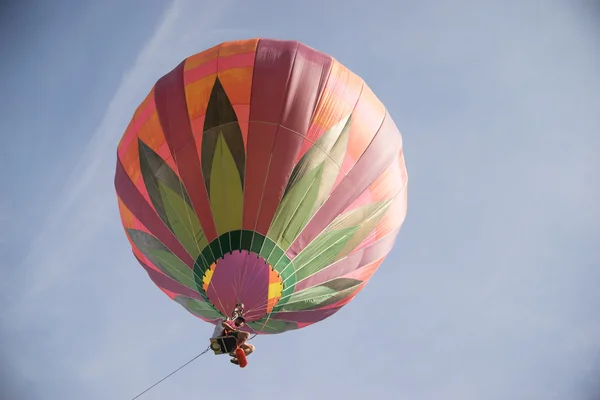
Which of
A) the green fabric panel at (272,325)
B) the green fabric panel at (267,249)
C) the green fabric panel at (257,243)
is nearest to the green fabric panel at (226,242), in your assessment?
the green fabric panel at (257,243)

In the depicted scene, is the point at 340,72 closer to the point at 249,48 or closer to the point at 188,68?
the point at 249,48

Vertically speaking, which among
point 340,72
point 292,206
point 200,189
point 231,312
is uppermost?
point 340,72

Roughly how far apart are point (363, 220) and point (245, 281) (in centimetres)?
213

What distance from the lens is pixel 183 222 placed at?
27.1ft

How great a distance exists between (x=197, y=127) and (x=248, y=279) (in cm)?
232

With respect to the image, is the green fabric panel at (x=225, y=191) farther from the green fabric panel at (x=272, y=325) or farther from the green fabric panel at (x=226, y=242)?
the green fabric panel at (x=272, y=325)

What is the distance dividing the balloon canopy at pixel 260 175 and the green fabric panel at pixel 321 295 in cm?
3

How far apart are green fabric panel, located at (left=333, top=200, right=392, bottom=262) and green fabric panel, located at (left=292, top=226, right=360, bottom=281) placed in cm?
9

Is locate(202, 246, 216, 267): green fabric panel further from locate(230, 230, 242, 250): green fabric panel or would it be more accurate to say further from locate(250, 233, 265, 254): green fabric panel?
locate(250, 233, 265, 254): green fabric panel

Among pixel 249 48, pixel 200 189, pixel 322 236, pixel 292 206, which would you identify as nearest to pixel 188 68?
pixel 249 48

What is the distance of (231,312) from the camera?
25.9 feet

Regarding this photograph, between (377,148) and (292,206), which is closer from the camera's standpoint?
(292,206)

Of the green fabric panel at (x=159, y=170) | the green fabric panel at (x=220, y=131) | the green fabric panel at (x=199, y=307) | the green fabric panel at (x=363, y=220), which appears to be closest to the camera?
the green fabric panel at (x=220, y=131)

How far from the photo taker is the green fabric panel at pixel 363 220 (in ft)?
28.3
